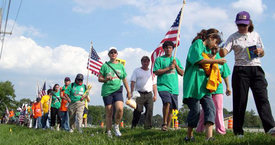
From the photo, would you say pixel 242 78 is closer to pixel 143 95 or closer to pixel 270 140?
pixel 270 140

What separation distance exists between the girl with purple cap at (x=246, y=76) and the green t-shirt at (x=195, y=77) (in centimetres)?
59

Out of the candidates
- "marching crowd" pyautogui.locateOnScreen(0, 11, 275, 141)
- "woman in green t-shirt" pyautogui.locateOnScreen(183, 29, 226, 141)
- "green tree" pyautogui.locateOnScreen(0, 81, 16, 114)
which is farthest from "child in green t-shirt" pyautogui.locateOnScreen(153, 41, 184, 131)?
"green tree" pyautogui.locateOnScreen(0, 81, 16, 114)

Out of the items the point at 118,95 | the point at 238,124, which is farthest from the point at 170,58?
the point at 238,124

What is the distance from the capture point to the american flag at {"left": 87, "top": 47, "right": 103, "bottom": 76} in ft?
54.5

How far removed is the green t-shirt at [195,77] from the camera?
5523mm

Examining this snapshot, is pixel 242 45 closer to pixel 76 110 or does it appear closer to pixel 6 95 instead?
pixel 76 110

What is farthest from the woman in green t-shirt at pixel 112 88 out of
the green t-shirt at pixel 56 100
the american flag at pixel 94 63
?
the american flag at pixel 94 63


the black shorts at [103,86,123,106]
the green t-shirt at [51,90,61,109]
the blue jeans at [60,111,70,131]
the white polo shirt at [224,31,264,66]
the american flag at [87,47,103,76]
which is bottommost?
the blue jeans at [60,111,70,131]

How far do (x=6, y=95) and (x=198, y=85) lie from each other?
4226 inches

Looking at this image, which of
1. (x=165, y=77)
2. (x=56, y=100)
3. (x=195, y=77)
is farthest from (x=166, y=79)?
(x=56, y=100)

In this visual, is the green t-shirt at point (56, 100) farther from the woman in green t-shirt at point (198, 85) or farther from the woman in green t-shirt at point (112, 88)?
the woman in green t-shirt at point (198, 85)

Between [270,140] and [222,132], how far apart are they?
2.06m

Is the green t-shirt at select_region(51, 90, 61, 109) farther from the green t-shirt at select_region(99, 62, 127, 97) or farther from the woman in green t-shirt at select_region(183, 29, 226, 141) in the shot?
the woman in green t-shirt at select_region(183, 29, 226, 141)

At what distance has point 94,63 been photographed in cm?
1688
